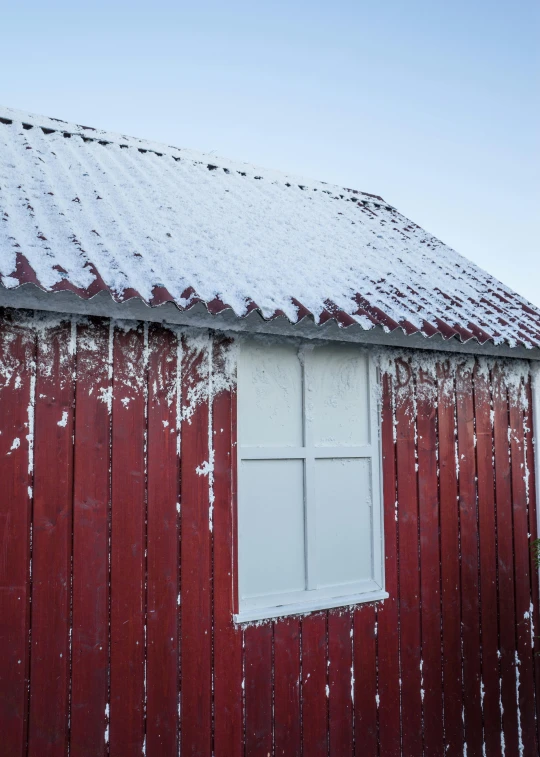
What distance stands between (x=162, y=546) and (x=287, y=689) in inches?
46.0

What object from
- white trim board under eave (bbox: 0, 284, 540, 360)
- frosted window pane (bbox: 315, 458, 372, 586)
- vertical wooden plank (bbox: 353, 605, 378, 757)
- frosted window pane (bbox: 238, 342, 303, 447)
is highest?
white trim board under eave (bbox: 0, 284, 540, 360)

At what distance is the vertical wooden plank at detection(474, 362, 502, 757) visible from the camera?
4379 mm

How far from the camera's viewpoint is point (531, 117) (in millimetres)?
10953

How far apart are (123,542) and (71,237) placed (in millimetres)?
1602

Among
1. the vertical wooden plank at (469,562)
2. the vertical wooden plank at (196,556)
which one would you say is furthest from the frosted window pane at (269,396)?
the vertical wooden plank at (469,562)

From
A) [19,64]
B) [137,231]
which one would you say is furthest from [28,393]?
[19,64]

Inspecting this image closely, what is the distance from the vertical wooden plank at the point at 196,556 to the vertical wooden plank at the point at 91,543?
1.40 ft

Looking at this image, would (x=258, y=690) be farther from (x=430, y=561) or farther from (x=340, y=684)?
(x=430, y=561)

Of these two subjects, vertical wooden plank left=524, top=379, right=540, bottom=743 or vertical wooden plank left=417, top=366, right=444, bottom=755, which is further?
vertical wooden plank left=524, top=379, right=540, bottom=743

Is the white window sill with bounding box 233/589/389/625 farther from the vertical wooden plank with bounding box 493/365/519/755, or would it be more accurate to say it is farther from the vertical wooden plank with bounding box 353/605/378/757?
the vertical wooden plank with bounding box 493/365/519/755

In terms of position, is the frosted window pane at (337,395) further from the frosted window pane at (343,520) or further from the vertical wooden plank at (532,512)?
the vertical wooden plank at (532,512)

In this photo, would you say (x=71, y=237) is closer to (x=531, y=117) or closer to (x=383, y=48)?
(x=383, y=48)

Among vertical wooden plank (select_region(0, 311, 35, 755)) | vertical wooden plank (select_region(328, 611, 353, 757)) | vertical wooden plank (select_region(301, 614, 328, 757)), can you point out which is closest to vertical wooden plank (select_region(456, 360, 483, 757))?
vertical wooden plank (select_region(328, 611, 353, 757))

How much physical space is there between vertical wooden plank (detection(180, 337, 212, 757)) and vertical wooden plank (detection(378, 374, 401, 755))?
1.14 m
